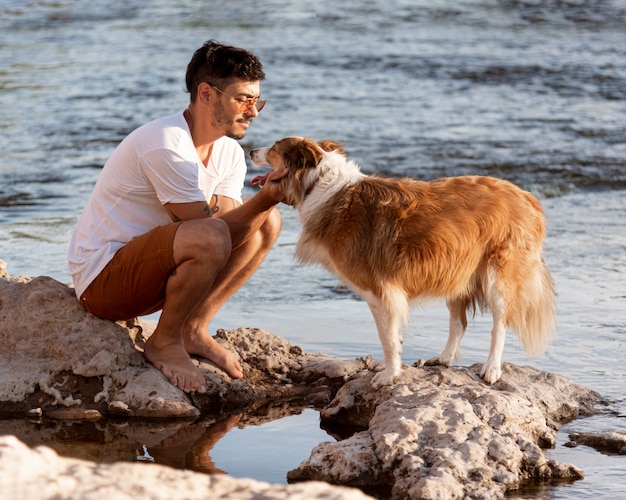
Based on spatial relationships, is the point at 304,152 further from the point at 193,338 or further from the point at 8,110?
the point at 8,110

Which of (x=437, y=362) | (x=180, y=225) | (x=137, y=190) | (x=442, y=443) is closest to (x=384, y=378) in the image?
(x=437, y=362)

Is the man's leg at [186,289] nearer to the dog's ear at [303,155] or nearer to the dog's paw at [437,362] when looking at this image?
the dog's ear at [303,155]

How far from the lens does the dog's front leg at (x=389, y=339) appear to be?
509cm

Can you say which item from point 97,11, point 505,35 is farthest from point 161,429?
point 97,11

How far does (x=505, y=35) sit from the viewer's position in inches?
864

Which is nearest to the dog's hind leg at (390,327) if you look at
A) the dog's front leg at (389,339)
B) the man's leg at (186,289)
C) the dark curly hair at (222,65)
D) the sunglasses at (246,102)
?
the dog's front leg at (389,339)

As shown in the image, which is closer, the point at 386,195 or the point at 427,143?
the point at 386,195

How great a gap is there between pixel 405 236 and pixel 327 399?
991mm

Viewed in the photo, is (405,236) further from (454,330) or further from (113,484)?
(113,484)

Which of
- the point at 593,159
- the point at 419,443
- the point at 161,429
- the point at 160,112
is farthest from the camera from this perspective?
the point at 160,112

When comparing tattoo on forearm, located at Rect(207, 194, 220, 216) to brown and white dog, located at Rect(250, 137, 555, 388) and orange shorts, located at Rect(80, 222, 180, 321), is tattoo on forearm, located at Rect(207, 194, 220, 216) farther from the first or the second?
orange shorts, located at Rect(80, 222, 180, 321)

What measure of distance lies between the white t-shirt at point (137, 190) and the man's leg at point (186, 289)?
0.73 feet

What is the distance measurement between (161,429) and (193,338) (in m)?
0.68

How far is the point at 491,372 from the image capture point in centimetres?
521
